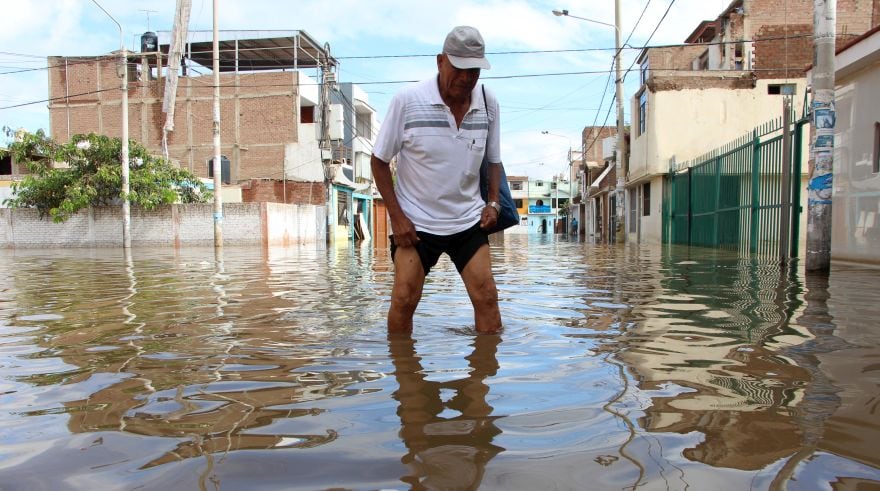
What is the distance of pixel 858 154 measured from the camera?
9.37 m

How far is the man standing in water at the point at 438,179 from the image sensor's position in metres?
3.35

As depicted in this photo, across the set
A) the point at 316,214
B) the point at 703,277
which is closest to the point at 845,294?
the point at 703,277

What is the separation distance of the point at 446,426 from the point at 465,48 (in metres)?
1.88

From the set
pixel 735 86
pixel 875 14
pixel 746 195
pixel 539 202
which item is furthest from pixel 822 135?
pixel 539 202

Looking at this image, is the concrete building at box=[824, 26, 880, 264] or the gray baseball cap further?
the concrete building at box=[824, 26, 880, 264]

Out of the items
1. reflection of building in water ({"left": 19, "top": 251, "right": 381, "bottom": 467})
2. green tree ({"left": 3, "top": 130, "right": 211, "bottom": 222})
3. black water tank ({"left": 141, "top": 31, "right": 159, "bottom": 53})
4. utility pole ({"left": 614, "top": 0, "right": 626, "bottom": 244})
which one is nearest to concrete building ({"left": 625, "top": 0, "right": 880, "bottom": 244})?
utility pole ({"left": 614, "top": 0, "right": 626, "bottom": 244})

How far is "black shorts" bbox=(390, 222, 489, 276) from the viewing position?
344cm

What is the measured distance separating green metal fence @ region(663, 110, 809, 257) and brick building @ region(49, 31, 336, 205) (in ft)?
64.5

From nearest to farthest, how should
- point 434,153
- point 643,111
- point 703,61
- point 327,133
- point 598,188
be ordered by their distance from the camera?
point 434,153 → point 643,111 → point 703,61 → point 327,133 → point 598,188

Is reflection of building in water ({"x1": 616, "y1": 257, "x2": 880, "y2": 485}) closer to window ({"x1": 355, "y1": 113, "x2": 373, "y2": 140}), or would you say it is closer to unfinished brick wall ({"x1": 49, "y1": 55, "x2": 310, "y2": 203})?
unfinished brick wall ({"x1": 49, "y1": 55, "x2": 310, "y2": 203})

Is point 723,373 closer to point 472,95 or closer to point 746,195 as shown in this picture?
point 472,95

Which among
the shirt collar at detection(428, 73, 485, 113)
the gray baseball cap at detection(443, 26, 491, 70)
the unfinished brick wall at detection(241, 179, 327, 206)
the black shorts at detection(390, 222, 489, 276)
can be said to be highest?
the unfinished brick wall at detection(241, 179, 327, 206)

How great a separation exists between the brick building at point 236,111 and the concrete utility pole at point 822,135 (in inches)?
1059

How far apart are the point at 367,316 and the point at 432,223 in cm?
137
